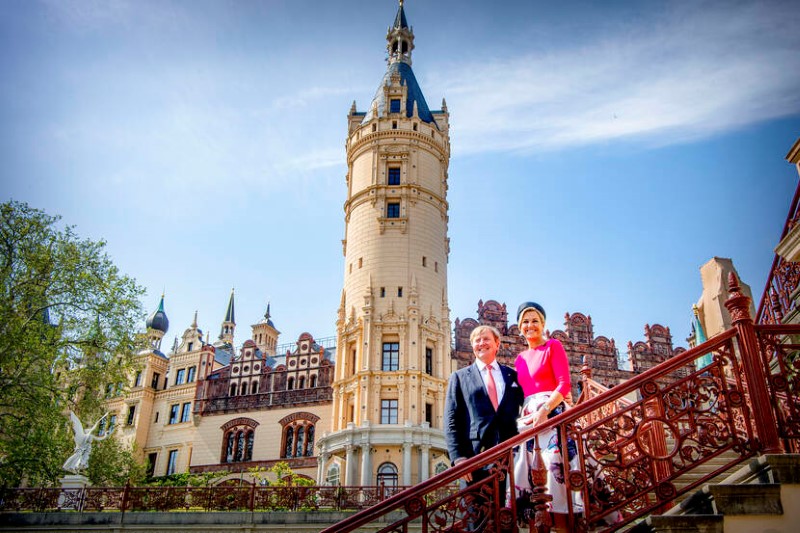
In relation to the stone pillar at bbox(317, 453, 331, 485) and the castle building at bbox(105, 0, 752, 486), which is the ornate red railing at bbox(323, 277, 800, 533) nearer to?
the castle building at bbox(105, 0, 752, 486)

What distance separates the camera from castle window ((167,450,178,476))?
4078 cm

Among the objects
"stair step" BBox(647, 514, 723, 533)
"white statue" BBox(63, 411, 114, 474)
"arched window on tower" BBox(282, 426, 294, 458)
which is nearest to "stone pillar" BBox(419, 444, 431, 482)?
"arched window on tower" BBox(282, 426, 294, 458)

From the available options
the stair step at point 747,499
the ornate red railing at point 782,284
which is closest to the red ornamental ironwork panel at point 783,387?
the stair step at point 747,499

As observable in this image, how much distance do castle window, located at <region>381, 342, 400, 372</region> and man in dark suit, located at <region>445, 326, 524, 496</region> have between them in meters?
26.0

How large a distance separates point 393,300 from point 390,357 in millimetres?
2986

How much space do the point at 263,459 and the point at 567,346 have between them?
20.0m

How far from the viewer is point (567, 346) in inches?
1532

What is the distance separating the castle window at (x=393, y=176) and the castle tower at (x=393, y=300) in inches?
2.3

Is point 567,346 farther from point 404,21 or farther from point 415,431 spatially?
point 404,21

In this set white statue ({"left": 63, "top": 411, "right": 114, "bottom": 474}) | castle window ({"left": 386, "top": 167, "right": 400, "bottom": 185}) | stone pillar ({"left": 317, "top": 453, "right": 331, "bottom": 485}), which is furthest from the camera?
castle window ({"left": 386, "top": 167, "right": 400, "bottom": 185})

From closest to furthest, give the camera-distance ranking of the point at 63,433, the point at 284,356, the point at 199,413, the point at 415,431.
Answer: the point at 63,433
the point at 415,431
the point at 199,413
the point at 284,356

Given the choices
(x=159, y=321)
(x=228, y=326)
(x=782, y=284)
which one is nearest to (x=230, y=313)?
(x=228, y=326)

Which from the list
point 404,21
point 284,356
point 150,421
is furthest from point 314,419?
point 404,21

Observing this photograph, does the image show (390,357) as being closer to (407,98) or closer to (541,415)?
(407,98)
